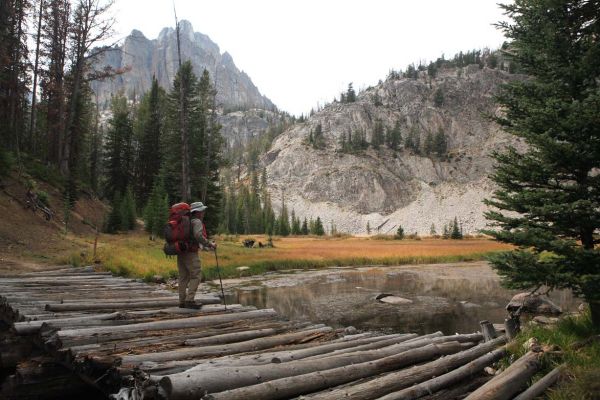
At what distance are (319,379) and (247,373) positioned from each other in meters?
0.86

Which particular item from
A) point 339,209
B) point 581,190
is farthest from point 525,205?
point 339,209

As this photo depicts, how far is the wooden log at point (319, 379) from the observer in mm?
4398

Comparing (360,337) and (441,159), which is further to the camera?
(441,159)

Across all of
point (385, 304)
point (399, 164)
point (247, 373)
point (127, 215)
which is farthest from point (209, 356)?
point (399, 164)

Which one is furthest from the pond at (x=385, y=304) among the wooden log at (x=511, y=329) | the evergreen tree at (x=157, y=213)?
the evergreen tree at (x=157, y=213)

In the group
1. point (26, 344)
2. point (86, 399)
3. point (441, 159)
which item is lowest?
point (86, 399)

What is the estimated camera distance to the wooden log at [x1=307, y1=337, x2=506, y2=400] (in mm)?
4645

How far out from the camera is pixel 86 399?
7.33 m

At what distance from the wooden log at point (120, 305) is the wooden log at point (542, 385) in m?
6.83

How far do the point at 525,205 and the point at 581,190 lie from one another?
3.30ft

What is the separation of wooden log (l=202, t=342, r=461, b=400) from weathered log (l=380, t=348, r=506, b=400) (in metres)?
0.59

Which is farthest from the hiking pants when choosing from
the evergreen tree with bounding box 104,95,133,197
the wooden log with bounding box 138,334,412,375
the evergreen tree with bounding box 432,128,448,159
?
the evergreen tree with bounding box 432,128,448,159

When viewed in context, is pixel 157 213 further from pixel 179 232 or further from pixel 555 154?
pixel 555 154

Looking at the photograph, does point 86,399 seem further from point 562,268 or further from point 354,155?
point 354,155
